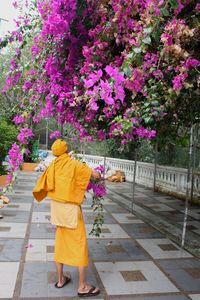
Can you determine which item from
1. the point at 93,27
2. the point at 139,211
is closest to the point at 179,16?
the point at 93,27

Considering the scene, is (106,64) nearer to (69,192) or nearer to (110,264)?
(69,192)

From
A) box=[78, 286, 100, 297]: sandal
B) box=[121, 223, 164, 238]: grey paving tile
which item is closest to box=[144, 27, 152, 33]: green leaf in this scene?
box=[78, 286, 100, 297]: sandal

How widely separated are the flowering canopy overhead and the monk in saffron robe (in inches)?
19.8

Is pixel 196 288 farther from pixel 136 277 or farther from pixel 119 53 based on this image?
pixel 119 53

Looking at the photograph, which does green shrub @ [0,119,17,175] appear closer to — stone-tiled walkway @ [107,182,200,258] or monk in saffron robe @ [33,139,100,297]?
stone-tiled walkway @ [107,182,200,258]

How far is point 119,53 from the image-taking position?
15.1ft

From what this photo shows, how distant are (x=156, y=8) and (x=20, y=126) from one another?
230 cm

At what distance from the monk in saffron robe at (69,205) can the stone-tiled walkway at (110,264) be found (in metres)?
0.38

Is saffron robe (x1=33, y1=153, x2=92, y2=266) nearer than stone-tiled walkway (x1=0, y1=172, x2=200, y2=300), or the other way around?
saffron robe (x1=33, y1=153, x2=92, y2=266)

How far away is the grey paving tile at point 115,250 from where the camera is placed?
571 cm

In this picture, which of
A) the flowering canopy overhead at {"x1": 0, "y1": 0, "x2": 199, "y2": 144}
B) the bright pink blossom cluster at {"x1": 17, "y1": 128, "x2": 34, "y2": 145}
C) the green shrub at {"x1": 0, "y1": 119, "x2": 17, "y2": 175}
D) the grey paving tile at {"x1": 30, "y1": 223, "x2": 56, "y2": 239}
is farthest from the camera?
the green shrub at {"x1": 0, "y1": 119, "x2": 17, "y2": 175}

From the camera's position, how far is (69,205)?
4328 mm

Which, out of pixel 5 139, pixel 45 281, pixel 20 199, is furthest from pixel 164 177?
pixel 45 281

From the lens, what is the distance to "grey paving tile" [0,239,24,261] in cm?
549
